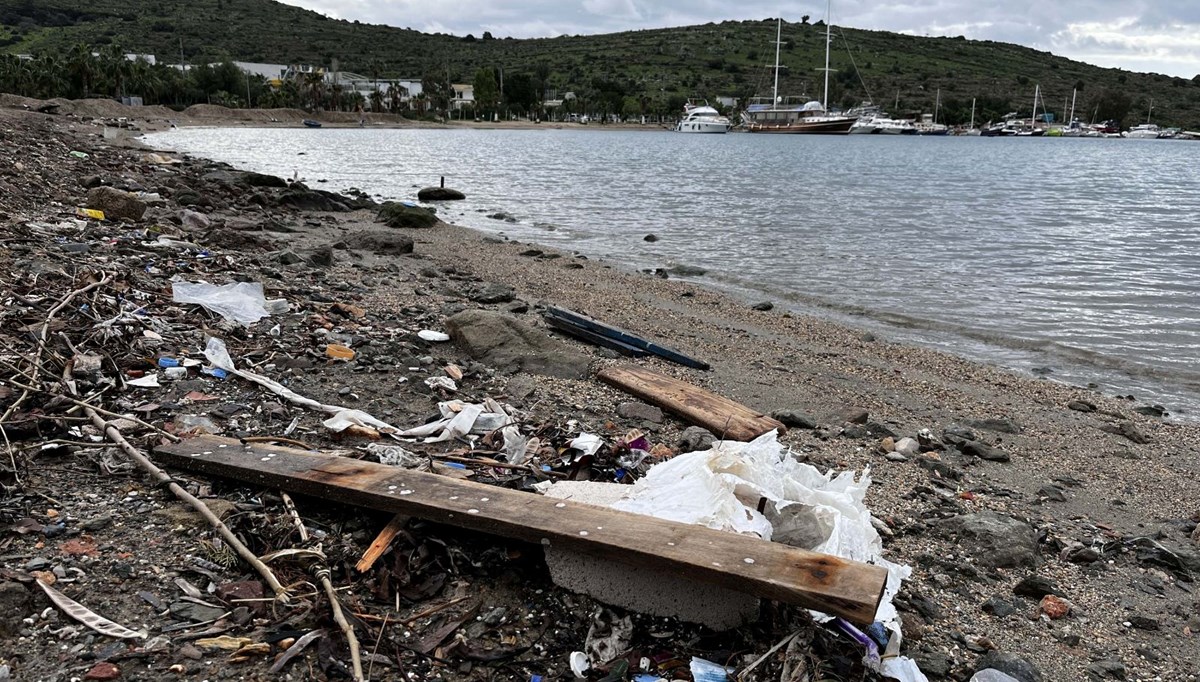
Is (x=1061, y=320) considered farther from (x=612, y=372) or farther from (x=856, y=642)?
(x=856, y=642)

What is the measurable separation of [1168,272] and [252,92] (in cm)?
11077

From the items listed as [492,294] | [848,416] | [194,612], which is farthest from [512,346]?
[194,612]

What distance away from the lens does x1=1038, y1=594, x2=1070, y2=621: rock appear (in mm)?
3637

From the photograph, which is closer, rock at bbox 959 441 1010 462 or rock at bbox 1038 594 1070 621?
rock at bbox 1038 594 1070 621

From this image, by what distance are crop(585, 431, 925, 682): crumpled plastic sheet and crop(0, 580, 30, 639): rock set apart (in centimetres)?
224

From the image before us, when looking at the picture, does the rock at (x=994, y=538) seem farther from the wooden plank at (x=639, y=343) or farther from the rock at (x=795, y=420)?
the wooden plank at (x=639, y=343)

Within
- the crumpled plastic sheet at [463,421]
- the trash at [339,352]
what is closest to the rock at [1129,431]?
the crumpled plastic sheet at [463,421]

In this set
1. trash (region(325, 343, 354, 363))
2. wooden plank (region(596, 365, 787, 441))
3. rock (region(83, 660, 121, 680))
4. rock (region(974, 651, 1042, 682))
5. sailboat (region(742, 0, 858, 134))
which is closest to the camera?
rock (region(83, 660, 121, 680))

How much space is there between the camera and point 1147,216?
26062mm

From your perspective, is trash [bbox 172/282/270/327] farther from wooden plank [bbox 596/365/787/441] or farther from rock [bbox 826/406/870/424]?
rock [bbox 826/406/870/424]

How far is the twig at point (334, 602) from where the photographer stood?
251 cm

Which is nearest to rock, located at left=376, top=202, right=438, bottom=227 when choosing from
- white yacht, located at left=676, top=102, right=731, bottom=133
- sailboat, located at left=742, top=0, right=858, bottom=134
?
sailboat, located at left=742, top=0, right=858, bottom=134

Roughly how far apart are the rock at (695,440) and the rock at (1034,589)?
197 cm

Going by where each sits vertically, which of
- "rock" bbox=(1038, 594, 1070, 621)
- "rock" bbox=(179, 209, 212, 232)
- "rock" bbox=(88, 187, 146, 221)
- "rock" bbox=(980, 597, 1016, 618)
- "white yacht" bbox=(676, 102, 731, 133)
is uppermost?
"white yacht" bbox=(676, 102, 731, 133)
